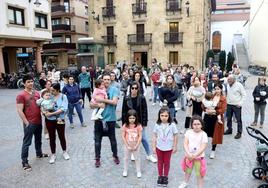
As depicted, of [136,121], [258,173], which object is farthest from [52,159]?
[258,173]

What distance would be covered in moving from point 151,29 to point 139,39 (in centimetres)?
169

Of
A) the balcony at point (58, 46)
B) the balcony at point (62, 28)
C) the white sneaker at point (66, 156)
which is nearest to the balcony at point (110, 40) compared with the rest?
the balcony at point (58, 46)

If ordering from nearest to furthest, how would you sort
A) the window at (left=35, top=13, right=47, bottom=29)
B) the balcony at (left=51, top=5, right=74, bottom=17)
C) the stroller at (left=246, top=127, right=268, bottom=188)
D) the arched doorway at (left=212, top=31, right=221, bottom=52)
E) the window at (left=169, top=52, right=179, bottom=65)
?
the stroller at (left=246, top=127, right=268, bottom=188) → the window at (left=35, top=13, right=47, bottom=29) → the window at (left=169, top=52, right=179, bottom=65) → the balcony at (left=51, top=5, right=74, bottom=17) → the arched doorway at (left=212, top=31, right=221, bottom=52)

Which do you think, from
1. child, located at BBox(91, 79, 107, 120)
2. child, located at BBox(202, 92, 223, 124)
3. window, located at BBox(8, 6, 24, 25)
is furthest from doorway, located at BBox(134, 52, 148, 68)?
child, located at BBox(91, 79, 107, 120)

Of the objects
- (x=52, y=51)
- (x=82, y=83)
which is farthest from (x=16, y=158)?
(x=52, y=51)

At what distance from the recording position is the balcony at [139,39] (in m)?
28.6

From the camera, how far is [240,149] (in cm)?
641

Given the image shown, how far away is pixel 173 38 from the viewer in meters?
27.5

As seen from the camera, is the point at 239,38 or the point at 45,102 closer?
the point at 45,102

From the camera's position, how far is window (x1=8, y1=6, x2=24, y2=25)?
1988cm

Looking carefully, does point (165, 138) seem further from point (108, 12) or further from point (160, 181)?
point (108, 12)

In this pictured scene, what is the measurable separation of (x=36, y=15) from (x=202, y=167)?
22508 millimetres

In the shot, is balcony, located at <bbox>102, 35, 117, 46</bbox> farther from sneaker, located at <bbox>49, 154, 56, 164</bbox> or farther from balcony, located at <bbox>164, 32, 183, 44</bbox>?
sneaker, located at <bbox>49, 154, 56, 164</bbox>

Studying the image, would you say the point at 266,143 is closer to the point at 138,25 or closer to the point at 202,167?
the point at 202,167
